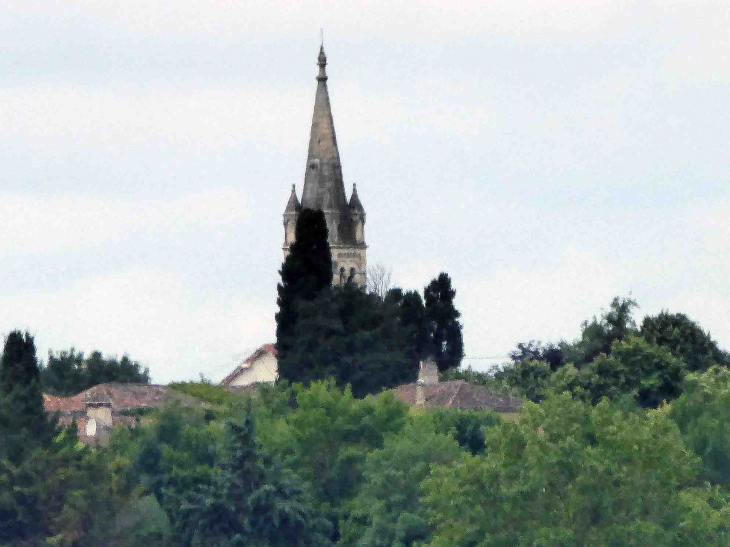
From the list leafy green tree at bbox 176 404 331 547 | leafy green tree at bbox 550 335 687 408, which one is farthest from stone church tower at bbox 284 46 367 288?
leafy green tree at bbox 176 404 331 547

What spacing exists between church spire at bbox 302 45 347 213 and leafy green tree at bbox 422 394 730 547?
2787 inches

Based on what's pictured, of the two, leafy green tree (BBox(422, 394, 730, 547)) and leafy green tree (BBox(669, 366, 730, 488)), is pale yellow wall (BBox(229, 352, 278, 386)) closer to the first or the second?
leafy green tree (BBox(669, 366, 730, 488))

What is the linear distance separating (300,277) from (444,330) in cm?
993

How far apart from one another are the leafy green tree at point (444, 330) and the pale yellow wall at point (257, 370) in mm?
10701

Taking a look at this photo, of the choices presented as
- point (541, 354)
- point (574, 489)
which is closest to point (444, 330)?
point (541, 354)

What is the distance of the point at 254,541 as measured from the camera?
70.3 metres

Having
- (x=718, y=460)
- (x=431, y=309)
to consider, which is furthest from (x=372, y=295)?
(x=718, y=460)

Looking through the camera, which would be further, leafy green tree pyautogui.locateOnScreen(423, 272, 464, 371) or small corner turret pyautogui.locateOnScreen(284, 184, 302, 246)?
small corner turret pyautogui.locateOnScreen(284, 184, 302, 246)

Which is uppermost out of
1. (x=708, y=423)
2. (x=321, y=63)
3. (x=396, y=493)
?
(x=321, y=63)

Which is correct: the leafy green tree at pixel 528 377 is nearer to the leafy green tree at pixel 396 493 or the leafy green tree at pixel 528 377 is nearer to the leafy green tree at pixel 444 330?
the leafy green tree at pixel 444 330

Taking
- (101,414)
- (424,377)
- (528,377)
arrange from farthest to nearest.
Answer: (528,377) → (424,377) → (101,414)

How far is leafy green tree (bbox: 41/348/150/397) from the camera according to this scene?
12519 cm

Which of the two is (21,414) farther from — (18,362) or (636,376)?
(636,376)

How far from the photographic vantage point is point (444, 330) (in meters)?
116
